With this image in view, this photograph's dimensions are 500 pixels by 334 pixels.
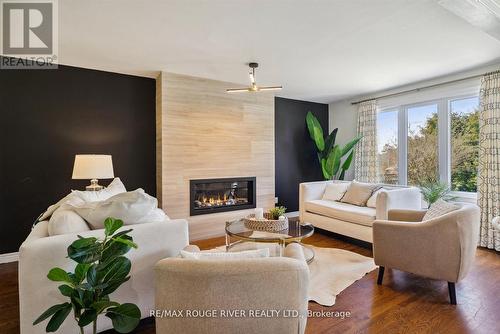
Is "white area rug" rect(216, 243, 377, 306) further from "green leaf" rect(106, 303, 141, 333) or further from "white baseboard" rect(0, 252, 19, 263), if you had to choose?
"white baseboard" rect(0, 252, 19, 263)

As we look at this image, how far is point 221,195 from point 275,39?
2.50 meters

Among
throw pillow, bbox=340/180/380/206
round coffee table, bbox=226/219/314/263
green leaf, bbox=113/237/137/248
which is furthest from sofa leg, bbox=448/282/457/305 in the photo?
green leaf, bbox=113/237/137/248

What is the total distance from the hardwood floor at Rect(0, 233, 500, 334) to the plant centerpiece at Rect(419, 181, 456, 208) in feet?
4.08

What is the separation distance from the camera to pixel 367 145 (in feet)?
16.4

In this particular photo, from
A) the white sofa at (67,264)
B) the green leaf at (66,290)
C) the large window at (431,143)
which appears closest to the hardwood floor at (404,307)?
the white sofa at (67,264)

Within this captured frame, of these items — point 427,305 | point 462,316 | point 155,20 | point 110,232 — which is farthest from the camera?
point 155,20

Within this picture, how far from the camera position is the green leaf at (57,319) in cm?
117

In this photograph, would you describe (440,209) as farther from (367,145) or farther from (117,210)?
(367,145)

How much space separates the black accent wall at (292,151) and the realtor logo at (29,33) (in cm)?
356

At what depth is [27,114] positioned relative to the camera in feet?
10.5

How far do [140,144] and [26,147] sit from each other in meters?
1.30

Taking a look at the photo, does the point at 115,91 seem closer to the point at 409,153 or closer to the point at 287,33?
the point at 287,33

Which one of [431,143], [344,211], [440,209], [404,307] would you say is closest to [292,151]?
[344,211]

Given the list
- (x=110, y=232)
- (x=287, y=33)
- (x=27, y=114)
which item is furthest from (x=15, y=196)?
(x=287, y=33)
